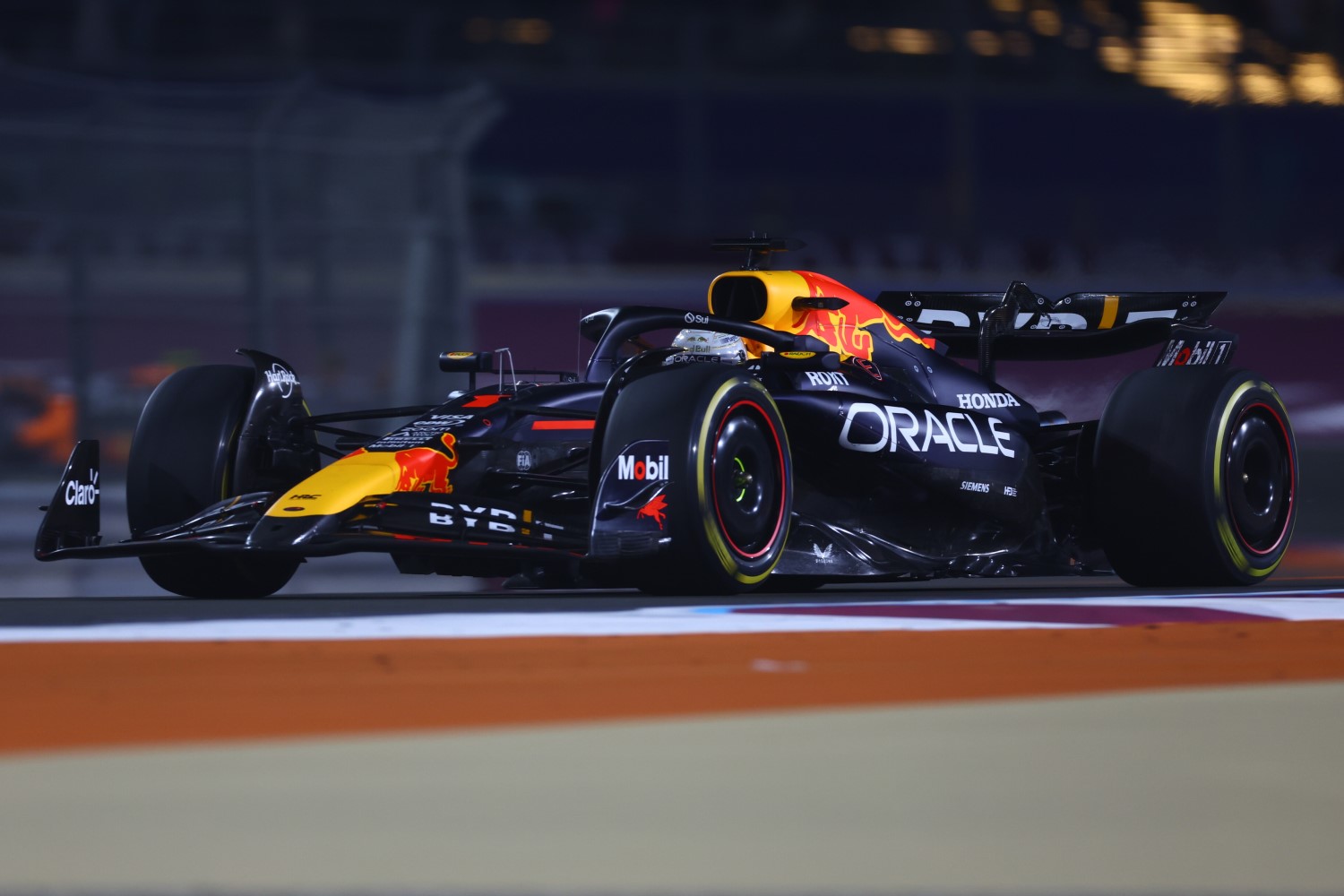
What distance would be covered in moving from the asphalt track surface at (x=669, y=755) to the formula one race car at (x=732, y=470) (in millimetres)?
432

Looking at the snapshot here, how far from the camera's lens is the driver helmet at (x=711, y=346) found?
7.04 metres

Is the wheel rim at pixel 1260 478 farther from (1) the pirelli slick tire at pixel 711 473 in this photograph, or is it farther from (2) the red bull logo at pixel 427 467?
(2) the red bull logo at pixel 427 467

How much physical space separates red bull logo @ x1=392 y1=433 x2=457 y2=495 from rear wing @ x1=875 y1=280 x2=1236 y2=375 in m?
2.71

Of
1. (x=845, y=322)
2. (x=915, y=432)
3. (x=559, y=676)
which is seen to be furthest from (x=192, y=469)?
(x=559, y=676)

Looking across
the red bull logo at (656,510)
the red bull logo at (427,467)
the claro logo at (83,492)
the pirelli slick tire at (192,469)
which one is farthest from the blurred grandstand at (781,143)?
the red bull logo at (656,510)

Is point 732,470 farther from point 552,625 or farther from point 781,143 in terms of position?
point 781,143

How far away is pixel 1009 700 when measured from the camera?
4.14 meters

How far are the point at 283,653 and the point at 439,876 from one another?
2.44m

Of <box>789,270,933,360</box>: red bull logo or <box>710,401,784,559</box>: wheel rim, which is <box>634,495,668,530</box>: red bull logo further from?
<box>789,270,933,360</box>: red bull logo

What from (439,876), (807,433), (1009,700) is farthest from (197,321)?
(439,876)

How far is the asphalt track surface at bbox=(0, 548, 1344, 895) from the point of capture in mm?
2645

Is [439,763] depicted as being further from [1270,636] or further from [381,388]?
[381,388]

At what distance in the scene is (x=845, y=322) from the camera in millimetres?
7422

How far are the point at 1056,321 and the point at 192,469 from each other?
11.9 feet
